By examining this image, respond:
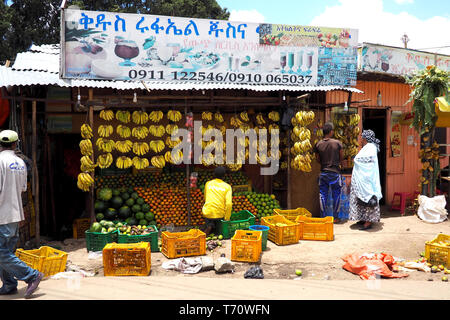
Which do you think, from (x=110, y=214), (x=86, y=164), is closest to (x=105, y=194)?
(x=110, y=214)

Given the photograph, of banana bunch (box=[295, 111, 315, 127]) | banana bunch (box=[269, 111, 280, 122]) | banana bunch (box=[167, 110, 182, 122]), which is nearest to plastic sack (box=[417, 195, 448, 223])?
banana bunch (box=[295, 111, 315, 127])

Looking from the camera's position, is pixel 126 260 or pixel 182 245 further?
pixel 182 245

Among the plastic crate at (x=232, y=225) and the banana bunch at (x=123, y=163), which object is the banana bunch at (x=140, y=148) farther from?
the plastic crate at (x=232, y=225)

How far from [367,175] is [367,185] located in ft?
0.66

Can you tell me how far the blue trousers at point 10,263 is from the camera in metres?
4.19

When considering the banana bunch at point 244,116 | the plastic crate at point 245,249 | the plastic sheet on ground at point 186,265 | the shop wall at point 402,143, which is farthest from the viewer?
the shop wall at point 402,143

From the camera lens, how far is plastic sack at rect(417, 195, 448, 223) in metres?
8.20

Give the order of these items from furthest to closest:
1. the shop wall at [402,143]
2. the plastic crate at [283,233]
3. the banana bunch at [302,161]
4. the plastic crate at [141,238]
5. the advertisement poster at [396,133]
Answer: the advertisement poster at [396,133], the shop wall at [402,143], the banana bunch at [302,161], the plastic crate at [283,233], the plastic crate at [141,238]

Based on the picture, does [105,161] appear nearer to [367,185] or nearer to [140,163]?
[140,163]

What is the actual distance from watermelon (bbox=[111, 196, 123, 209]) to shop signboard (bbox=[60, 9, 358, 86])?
2417 millimetres

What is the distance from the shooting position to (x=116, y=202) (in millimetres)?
7328

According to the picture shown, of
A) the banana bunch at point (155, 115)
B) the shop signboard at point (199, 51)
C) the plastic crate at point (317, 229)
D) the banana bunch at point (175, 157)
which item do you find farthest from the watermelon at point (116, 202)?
the plastic crate at point (317, 229)

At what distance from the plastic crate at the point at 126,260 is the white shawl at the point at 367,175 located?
4.51 m

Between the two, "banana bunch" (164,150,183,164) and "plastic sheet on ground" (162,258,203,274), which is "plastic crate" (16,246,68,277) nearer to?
"plastic sheet on ground" (162,258,203,274)
